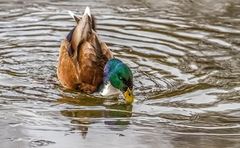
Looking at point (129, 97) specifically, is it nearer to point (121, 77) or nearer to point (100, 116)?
point (121, 77)

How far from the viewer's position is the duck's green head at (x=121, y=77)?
8625 millimetres

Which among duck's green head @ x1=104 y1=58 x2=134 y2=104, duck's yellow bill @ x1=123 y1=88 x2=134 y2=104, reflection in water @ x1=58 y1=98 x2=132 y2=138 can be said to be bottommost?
reflection in water @ x1=58 y1=98 x2=132 y2=138

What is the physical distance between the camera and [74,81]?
9227 millimetres

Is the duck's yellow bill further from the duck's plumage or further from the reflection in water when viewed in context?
the duck's plumage

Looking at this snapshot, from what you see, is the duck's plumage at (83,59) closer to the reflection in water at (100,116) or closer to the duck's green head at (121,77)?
the duck's green head at (121,77)

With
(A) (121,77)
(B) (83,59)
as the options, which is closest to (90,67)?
(B) (83,59)

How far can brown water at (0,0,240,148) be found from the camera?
295 inches

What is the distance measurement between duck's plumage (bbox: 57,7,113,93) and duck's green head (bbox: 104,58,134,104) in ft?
0.92

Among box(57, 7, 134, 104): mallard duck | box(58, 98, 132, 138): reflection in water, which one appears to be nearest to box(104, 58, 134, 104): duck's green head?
box(57, 7, 134, 104): mallard duck

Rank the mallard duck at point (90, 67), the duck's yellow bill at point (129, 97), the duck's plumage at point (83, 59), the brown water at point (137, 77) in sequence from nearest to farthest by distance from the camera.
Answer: the brown water at point (137, 77), the duck's yellow bill at point (129, 97), the mallard duck at point (90, 67), the duck's plumage at point (83, 59)

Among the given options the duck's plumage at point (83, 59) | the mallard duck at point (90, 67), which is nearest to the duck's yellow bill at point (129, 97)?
the mallard duck at point (90, 67)

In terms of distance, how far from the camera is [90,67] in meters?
9.12

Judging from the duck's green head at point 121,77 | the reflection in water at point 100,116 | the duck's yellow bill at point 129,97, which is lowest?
the reflection in water at point 100,116

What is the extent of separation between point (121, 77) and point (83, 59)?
2.33 ft
